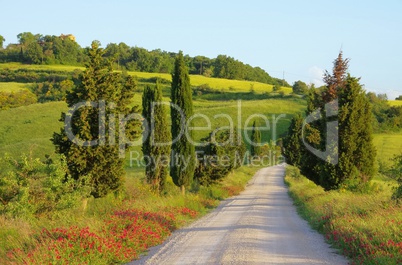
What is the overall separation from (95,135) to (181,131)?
11.0 meters

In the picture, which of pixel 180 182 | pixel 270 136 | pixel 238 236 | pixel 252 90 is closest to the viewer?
pixel 238 236

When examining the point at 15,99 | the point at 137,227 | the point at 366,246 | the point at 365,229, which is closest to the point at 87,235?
the point at 137,227

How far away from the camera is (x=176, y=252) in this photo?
11469mm

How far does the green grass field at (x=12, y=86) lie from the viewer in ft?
293

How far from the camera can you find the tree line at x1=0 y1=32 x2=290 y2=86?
383ft

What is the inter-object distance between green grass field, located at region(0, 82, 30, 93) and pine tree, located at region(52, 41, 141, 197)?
252 ft

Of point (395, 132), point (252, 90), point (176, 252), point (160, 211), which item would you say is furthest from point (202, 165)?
point (252, 90)

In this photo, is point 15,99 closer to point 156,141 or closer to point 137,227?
point 156,141

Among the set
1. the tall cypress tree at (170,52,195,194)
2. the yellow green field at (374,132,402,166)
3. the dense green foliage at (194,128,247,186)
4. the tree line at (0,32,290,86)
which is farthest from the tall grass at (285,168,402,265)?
the tree line at (0,32,290,86)

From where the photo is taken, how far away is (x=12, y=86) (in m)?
92.7

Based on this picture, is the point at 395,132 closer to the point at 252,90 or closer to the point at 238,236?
the point at 252,90

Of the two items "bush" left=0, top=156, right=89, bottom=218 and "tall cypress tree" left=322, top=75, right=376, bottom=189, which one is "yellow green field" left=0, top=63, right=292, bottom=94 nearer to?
"tall cypress tree" left=322, top=75, right=376, bottom=189

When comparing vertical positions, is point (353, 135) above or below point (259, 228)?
above

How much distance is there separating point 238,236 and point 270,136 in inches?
3079
